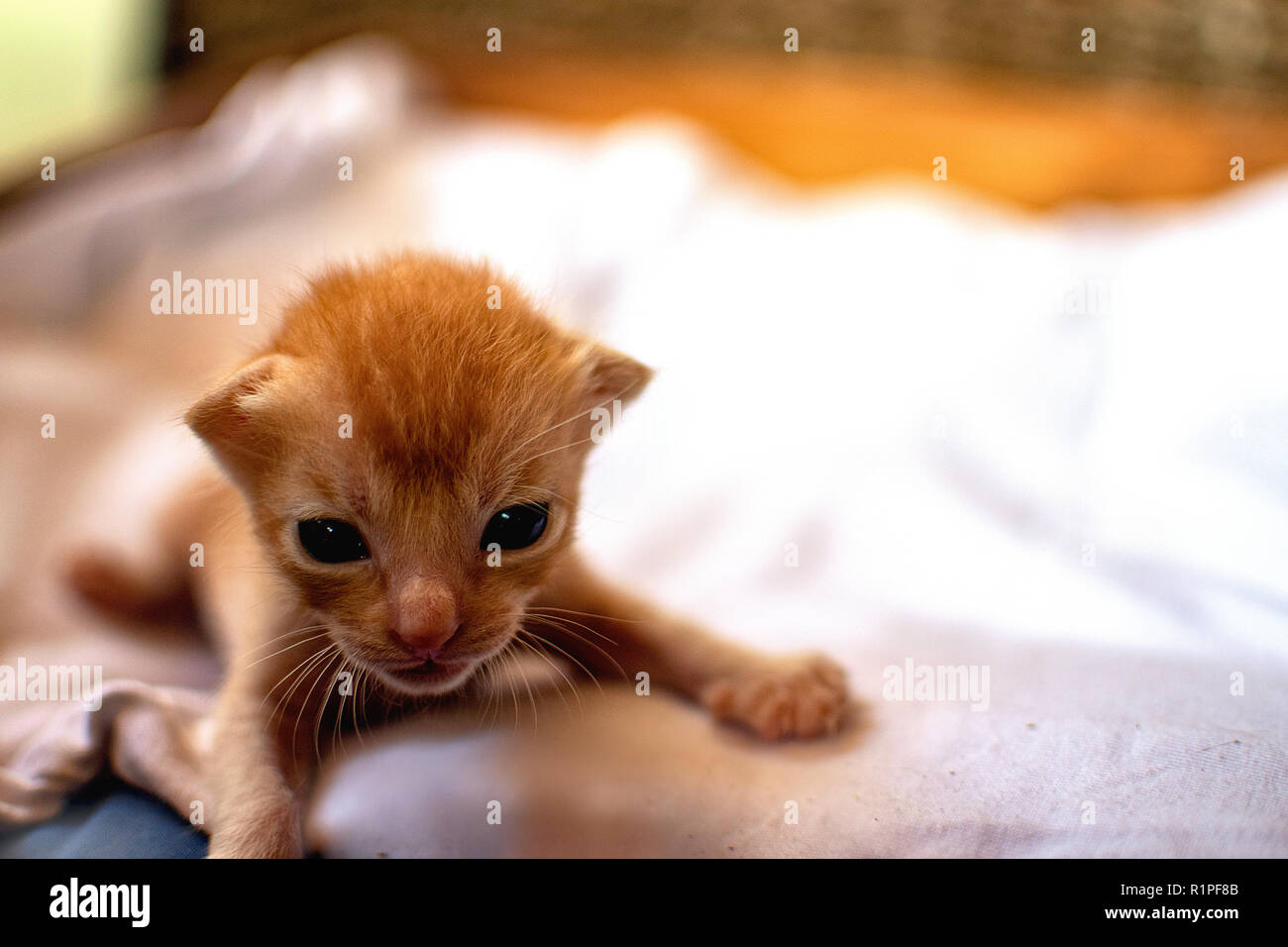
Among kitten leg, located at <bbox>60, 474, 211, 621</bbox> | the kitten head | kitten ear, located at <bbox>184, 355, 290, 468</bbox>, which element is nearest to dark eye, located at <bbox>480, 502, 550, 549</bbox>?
the kitten head

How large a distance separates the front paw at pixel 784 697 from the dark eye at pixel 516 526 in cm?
29

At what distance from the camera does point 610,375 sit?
3.37ft

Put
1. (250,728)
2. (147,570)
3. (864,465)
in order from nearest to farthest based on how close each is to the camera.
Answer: (250,728) → (147,570) → (864,465)

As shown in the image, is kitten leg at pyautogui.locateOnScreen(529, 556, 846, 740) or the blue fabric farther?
kitten leg at pyautogui.locateOnScreen(529, 556, 846, 740)

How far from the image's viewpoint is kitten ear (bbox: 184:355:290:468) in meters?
0.90

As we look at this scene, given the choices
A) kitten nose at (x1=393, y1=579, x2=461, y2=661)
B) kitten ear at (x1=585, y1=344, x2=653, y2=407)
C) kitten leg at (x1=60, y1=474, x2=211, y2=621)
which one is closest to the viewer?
kitten nose at (x1=393, y1=579, x2=461, y2=661)

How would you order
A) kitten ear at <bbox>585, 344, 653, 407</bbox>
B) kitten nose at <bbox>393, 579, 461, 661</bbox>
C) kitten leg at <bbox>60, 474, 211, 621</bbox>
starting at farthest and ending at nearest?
kitten leg at <bbox>60, 474, 211, 621</bbox>
kitten ear at <bbox>585, 344, 653, 407</bbox>
kitten nose at <bbox>393, 579, 461, 661</bbox>

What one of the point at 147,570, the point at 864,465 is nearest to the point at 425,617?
the point at 147,570

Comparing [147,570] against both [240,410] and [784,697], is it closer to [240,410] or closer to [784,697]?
[240,410]

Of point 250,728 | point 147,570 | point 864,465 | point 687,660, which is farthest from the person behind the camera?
point 864,465

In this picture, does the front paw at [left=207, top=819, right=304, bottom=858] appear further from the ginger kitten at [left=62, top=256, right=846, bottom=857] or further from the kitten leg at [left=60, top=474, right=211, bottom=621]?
the kitten leg at [left=60, top=474, right=211, bottom=621]

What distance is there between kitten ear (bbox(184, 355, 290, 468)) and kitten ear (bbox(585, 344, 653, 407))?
311 mm

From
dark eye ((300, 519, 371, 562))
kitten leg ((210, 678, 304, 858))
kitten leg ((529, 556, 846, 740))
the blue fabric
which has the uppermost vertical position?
dark eye ((300, 519, 371, 562))

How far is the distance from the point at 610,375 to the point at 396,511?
0.29 m
